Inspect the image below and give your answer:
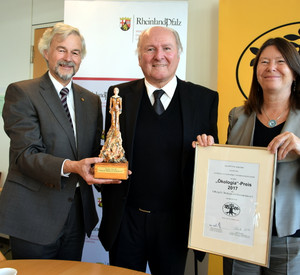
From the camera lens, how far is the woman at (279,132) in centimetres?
151

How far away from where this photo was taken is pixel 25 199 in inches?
73.5

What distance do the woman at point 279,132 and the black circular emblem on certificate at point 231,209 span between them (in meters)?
0.22

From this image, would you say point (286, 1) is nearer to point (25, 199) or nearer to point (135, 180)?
point (135, 180)

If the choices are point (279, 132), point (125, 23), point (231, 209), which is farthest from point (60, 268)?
point (125, 23)

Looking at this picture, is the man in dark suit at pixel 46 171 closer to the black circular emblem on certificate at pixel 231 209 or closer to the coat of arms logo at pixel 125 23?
the black circular emblem on certificate at pixel 231 209

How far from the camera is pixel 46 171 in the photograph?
177cm

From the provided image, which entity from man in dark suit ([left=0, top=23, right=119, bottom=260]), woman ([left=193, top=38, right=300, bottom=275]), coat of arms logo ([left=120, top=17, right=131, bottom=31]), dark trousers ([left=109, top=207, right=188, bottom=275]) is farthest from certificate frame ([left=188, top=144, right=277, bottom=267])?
coat of arms logo ([left=120, top=17, right=131, bottom=31])

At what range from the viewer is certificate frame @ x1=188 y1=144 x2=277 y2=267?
1442 millimetres

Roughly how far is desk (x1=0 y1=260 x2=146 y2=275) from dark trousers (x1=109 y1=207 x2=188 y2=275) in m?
0.41

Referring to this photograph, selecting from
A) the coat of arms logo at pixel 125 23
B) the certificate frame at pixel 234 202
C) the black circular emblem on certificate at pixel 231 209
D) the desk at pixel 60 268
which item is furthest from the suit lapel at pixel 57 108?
the coat of arms logo at pixel 125 23

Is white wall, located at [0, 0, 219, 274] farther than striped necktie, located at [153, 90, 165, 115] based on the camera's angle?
Yes

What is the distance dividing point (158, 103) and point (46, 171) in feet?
2.78

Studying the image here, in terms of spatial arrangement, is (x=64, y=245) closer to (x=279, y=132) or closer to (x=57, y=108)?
(x=57, y=108)

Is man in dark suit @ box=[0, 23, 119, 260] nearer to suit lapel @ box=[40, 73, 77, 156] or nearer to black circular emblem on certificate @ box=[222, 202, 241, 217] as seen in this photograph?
suit lapel @ box=[40, 73, 77, 156]
